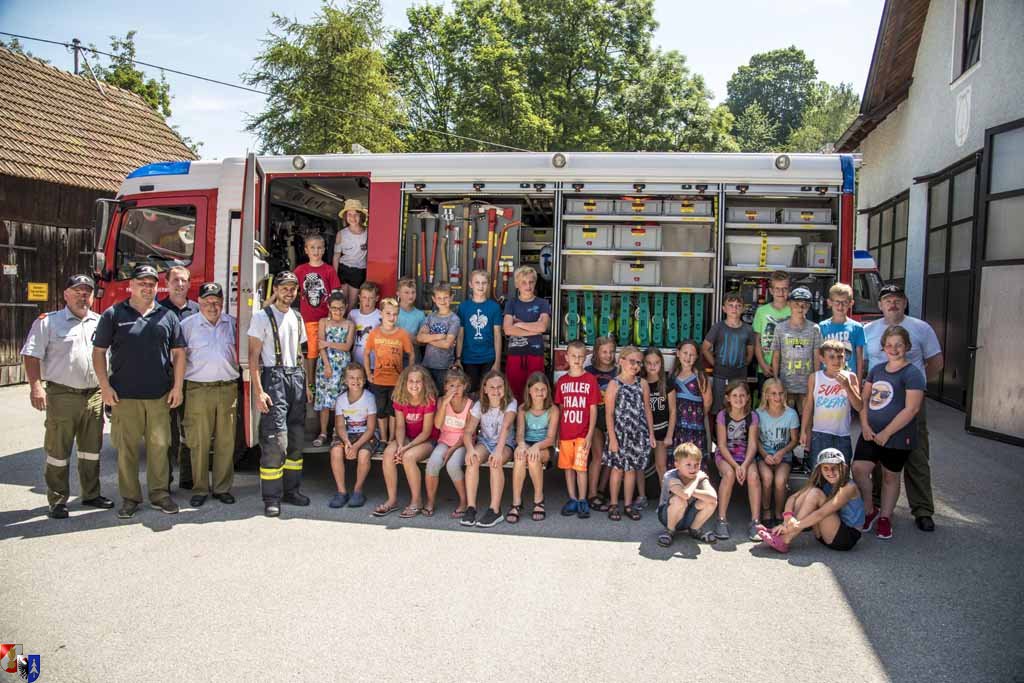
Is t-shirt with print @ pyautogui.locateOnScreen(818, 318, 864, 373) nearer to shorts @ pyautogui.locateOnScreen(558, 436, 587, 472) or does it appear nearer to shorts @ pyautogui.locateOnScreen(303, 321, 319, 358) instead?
shorts @ pyautogui.locateOnScreen(558, 436, 587, 472)

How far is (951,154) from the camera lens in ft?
36.6

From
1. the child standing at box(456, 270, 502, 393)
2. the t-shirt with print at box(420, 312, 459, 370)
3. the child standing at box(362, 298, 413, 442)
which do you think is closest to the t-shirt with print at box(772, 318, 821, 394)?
the child standing at box(456, 270, 502, 393)

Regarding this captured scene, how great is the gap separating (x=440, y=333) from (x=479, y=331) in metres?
0.36

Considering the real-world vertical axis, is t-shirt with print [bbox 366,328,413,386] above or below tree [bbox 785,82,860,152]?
below

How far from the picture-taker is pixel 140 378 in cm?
543

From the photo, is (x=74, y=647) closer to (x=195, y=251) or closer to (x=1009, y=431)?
(x=195, y=251)

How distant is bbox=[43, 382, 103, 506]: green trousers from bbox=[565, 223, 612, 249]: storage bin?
428 centimetres

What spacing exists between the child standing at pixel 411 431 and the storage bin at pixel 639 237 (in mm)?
2295

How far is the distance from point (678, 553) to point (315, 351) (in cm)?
369

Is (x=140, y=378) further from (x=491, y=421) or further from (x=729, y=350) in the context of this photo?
(x=729, y=350)

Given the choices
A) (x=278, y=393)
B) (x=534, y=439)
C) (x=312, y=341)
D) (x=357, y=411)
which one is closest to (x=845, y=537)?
(x=534, y=439)

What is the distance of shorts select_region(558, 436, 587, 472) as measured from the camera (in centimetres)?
566

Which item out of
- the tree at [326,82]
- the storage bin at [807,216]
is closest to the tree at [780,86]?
the tree at [326,82]

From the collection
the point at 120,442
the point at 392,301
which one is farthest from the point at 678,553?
the point at 120,442
